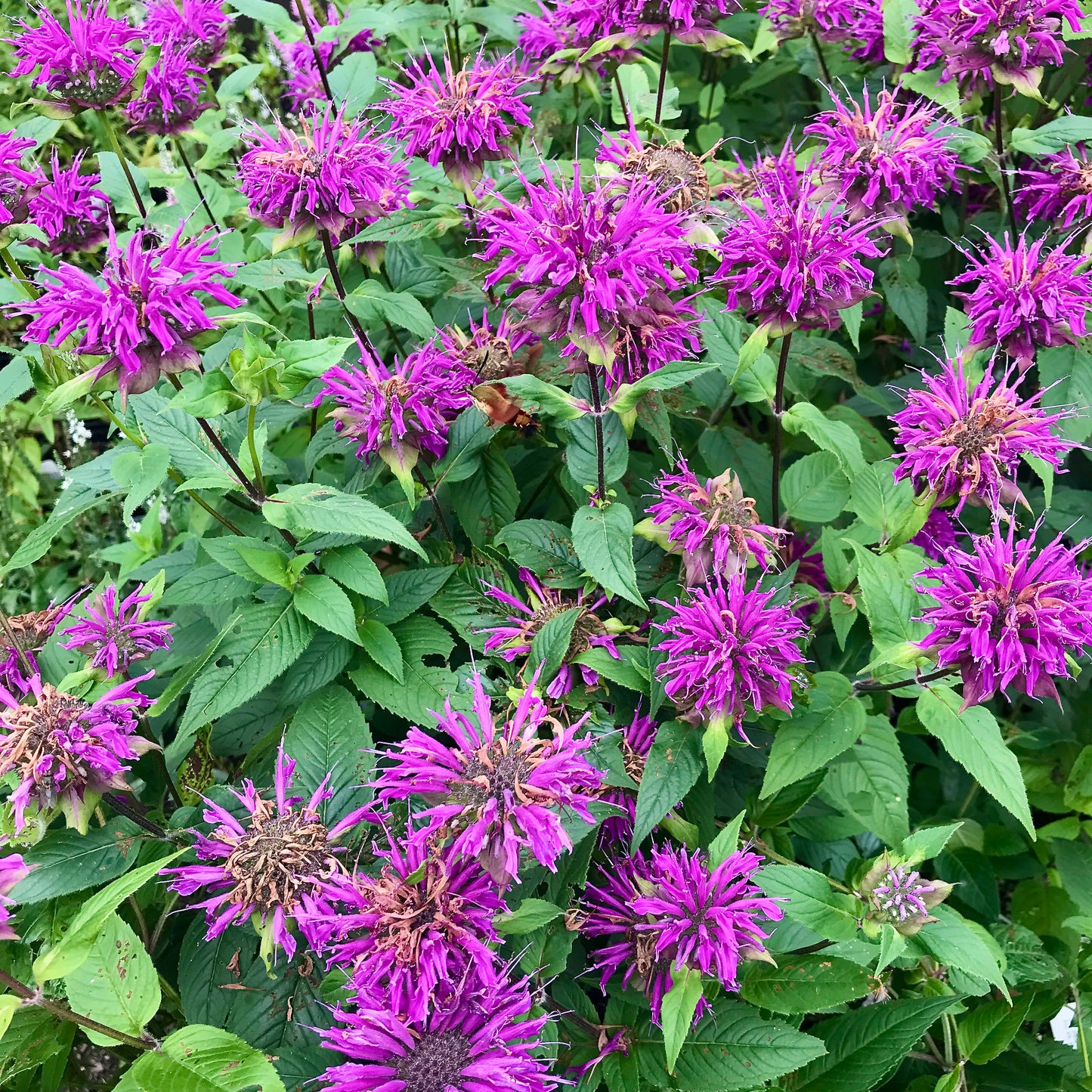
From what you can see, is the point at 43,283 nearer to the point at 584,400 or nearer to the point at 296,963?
the point at 584,400

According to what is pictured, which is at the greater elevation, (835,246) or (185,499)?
(835,246)

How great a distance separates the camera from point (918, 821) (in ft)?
4.88

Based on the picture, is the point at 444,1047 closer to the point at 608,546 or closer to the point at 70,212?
the point at 608,546

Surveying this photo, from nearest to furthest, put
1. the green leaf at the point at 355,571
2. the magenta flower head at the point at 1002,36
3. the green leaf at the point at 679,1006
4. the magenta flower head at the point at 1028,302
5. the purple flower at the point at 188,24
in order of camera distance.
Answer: the green leaf at the point at 679,1006 → the green leaf at the point at 355,571 → the magenta flower head at the point at 1028,302 → the magenta flower head at the point at 1002,36 → the purple flower at the point at 188,24

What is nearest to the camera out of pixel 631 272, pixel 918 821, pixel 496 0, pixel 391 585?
pixel 631 272

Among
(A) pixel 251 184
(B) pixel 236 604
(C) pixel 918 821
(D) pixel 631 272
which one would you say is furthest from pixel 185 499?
(C) pixel 918 821

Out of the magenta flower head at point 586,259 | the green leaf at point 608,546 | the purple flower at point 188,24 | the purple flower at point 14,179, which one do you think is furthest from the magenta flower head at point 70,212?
the green leaf at point 608,546

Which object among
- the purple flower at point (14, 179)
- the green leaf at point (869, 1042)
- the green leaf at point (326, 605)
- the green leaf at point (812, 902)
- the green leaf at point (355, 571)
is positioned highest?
the purple flower at point (14, 179)

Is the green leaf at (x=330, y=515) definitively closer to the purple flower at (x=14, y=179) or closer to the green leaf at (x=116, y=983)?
the green leaf at (x=116, y=983)

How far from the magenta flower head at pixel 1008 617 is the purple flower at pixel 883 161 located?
49 cm

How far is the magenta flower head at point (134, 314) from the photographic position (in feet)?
3.03

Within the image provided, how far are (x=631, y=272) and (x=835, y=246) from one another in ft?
0.90

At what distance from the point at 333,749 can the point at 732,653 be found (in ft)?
1.46

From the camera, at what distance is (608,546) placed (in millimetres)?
970
